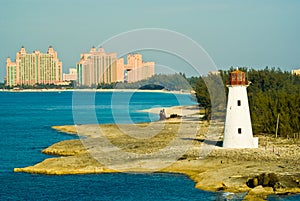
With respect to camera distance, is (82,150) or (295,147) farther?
(82,150)

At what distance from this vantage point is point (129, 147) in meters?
47.6

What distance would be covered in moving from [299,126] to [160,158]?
46.6ft

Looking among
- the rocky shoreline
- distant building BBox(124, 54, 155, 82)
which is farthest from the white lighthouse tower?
distant building BBox(124, 54, 155, 82)

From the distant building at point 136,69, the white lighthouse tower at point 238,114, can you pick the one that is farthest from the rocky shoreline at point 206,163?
the distant building at point 136,69

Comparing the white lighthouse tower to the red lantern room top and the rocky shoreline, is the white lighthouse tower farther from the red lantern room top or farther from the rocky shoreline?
the rocky shoreline

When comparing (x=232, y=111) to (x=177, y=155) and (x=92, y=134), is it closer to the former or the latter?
(x=177, y=155)

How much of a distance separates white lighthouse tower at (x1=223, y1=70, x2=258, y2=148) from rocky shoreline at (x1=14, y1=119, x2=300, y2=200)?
36.2 inches

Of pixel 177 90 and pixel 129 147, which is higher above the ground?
pixel 177 90

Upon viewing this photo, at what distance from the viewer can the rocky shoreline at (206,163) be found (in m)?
32.4

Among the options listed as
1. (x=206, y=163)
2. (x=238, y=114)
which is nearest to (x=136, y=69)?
(x=238, y=114)

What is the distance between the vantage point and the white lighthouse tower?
4144 cm

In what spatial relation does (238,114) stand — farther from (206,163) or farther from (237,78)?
(206,163)

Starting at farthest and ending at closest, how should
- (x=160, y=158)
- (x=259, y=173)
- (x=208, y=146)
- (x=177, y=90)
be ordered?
1. (x=177, y=90)
2. (x=208, y=146)
3. (x=160, y=158)
4. (x=259, y=173)

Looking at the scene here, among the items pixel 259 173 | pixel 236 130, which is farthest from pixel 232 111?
pixel 259 173
